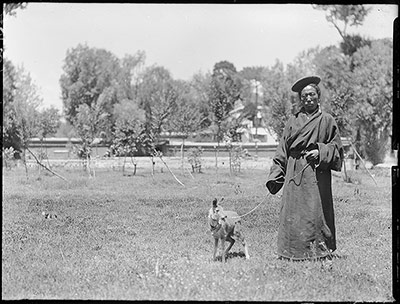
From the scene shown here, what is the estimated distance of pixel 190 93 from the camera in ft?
43.6

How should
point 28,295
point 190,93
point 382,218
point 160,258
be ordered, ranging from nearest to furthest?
point 28,295
point 160,258
point 382,218
point 190,93

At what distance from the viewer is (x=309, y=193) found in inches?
248

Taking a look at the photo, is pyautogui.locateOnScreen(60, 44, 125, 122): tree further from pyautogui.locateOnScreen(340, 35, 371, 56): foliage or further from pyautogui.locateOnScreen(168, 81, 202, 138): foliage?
pyautogui.locateOnScreen(340, 35, 371, 56): foliage

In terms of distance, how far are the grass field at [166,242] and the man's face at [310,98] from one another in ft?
6.88

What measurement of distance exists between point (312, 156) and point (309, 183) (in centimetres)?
37

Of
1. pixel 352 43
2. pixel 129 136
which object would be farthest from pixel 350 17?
pixel 129 136

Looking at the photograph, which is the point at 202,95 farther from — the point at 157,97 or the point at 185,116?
the point at 157,97

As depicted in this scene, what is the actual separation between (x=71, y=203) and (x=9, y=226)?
173cm

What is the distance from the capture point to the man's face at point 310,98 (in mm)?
6367

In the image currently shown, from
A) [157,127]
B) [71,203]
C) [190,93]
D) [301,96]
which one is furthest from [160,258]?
[190,93]

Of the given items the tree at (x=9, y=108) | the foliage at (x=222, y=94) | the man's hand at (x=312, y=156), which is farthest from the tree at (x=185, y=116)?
the man's hand at (x=312, y=156)

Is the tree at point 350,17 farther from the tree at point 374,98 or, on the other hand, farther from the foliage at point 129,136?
the foliage at point 129,136

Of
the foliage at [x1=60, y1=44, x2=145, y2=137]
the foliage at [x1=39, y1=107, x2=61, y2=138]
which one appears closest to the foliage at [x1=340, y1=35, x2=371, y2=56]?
the foliage at [x1=60, y1=44, x2=145, y2=137]

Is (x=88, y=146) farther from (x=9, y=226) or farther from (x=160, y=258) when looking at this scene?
(x=160, y=258)
